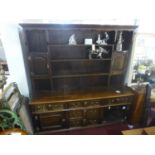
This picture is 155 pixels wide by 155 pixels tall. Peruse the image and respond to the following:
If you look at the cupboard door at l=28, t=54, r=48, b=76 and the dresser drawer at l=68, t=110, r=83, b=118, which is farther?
the dresser drawer at l=68, t=110, r=83, b=118

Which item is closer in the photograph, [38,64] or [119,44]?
[38,64]

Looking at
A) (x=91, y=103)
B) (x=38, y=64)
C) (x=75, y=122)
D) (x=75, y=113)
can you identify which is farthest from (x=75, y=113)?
(x=38, y=64)

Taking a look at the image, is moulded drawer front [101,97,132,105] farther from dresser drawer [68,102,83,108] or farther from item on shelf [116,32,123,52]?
item on shelf [116,32,123,52]

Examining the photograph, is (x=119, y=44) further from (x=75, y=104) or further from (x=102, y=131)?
(x=102, y=131)

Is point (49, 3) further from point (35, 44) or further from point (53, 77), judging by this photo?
point (53, 77)

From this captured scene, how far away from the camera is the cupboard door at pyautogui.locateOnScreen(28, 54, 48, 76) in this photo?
2240 millimetres

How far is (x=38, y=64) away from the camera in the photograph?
2301 millimetres

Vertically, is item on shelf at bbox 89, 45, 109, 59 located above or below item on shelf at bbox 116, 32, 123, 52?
below

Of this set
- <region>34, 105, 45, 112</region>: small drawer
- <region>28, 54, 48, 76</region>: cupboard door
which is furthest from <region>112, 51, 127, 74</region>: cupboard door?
<region>34, 105, 45, 112</region>: small drawer

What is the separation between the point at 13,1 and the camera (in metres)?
1.12

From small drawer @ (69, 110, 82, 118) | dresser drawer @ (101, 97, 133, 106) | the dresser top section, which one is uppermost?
the dresser top section
